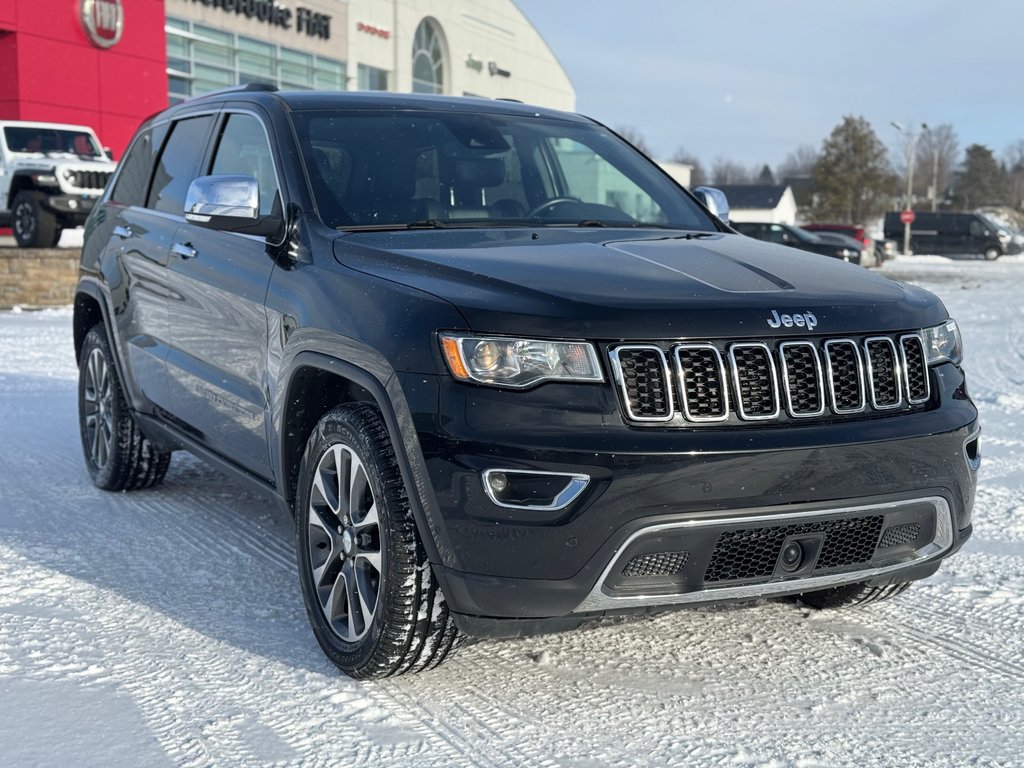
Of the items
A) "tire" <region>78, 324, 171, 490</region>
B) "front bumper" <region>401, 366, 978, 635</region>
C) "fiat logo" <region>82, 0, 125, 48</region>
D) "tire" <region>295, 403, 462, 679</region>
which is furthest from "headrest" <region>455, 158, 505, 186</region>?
"fiat logo" <region>82, 0, 125, 48</region>

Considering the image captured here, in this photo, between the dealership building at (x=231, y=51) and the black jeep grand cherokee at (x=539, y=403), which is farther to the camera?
the dealership building at (x=231, y=51)

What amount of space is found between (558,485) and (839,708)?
3.46ft

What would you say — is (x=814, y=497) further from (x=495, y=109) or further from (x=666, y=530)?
(x=495, y=109)

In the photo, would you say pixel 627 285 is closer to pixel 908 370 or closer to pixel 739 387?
pixel 739 387

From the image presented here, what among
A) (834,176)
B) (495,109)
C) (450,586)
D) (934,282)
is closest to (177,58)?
(934,282)

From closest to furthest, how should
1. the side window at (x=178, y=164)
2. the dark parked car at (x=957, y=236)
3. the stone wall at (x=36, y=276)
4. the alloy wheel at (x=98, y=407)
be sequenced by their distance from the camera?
the side window at (x=178, y=164) → the alloy wheel at (x=98, y=407) → the stone wall at (x=36, y=276) → the dark parked car at (x=957, y=236)

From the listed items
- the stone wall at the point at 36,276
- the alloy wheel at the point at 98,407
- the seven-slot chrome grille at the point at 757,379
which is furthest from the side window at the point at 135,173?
the stone wall at the point at 36,276

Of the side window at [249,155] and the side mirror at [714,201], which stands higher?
the side window at [249,155]

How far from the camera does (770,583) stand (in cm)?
313

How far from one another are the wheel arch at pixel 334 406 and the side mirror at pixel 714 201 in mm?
1895

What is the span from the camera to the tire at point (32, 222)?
57.6 feet

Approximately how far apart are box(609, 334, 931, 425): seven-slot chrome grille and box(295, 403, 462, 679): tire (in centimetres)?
70

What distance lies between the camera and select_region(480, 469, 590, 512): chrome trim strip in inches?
113

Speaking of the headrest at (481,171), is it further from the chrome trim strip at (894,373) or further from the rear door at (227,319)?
the chrome trim strip at (894,373)
